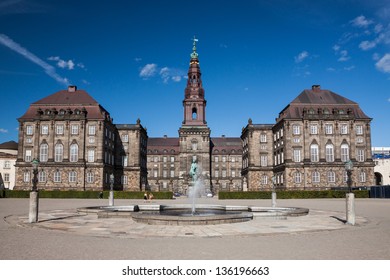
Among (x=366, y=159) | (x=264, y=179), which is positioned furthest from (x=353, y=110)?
(x=264, y=179)

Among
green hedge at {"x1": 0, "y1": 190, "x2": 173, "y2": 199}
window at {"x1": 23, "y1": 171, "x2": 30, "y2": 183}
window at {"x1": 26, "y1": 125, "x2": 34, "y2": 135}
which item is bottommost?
green hedge at {"x1": 0, "y1": 190, "x2": 173, "y2": 199}

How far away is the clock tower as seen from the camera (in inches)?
3957

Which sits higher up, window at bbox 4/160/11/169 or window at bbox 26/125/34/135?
window at bbox 26/125/34/135

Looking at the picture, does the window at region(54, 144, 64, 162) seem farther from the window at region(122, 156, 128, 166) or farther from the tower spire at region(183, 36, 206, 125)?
the tower spire at region(183, 36, 206, 125)

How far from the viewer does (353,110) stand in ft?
231

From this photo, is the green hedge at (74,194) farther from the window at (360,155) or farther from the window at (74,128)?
the window at (360,155)

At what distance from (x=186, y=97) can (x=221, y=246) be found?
92.2 metres

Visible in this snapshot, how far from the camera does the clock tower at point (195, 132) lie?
10050 cm

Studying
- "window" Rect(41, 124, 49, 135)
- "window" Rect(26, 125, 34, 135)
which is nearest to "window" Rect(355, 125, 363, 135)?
"window" Rect(41, 124, 49, 135)

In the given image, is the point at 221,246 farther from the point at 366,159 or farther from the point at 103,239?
the point at 366,159

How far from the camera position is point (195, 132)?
332 ft

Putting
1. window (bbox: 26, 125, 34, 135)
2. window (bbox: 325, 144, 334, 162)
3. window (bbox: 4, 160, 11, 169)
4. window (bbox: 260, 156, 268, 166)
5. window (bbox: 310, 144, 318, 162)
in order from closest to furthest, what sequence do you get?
window (bbox: 325, 144, 334, 162), window (bbox: 310, 144, 318, 162), window (bbox: 26, 125, 34, 135), window (bbox: 260, 156, 268, 166), window (bbox: 4, 160, 11, 169)

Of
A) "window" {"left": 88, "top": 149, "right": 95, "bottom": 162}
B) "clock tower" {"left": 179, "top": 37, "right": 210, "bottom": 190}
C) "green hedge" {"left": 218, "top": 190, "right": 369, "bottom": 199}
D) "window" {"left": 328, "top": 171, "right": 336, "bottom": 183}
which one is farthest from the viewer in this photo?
"clock tower" {"left": 179, "top": 37, "right": 210, "bottom": 190}

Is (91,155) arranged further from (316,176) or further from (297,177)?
(316,176)
